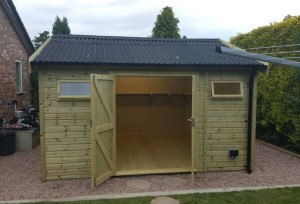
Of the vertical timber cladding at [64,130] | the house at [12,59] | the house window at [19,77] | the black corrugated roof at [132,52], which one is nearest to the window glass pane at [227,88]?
the black corrugated roof at [132,52]

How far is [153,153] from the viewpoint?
910 cm

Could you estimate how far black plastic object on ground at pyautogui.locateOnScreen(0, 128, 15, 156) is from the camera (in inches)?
352

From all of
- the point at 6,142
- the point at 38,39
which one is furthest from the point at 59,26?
the point at 6,142

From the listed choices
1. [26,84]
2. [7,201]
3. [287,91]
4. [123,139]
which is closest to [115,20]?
[26,84]

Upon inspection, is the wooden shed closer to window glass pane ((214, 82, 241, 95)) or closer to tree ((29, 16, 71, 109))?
window glass pane ((214, 82, 241, 95))

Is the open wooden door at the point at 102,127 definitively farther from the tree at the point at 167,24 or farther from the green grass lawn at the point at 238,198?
the tree at the point at 167,24

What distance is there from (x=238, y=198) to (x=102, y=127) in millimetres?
3124

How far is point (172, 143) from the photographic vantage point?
10602mm

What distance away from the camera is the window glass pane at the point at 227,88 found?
7379 mm

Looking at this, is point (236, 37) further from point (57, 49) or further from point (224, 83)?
point (57, 49)

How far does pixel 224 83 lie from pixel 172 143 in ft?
12.8

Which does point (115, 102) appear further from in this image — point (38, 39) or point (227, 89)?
point (38, 39)

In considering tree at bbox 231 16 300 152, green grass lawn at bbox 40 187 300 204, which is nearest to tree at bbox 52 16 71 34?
tree at bbox 231 16 300 152

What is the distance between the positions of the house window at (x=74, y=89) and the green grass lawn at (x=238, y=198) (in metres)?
2.35
